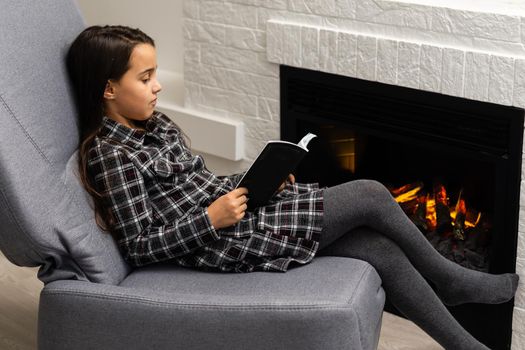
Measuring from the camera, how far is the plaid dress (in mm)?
2162

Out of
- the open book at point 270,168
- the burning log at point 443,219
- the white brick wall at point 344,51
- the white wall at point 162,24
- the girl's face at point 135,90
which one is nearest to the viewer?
the open book at point 270,168

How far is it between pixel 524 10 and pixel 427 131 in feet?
1.37

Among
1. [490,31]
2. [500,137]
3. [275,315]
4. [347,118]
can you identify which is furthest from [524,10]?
[275,315]

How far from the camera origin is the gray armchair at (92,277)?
6.25 ft

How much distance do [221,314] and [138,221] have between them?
1.21 ft

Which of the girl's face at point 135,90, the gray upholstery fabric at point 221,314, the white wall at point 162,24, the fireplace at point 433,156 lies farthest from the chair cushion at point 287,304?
the white wall at point 162,24

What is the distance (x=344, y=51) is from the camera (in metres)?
2.70

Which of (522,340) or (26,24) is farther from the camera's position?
(522,340)

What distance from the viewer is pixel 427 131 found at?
2.61 meters

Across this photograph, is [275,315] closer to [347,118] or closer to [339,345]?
[339,345]

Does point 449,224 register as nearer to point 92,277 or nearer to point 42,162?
point 92,277

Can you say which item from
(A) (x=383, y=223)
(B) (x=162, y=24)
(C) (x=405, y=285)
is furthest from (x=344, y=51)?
(B) (x=162, y=24)

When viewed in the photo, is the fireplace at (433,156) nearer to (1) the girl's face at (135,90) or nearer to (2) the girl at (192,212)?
(2) the girl at (192,212)

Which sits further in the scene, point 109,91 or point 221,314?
point 109,91
